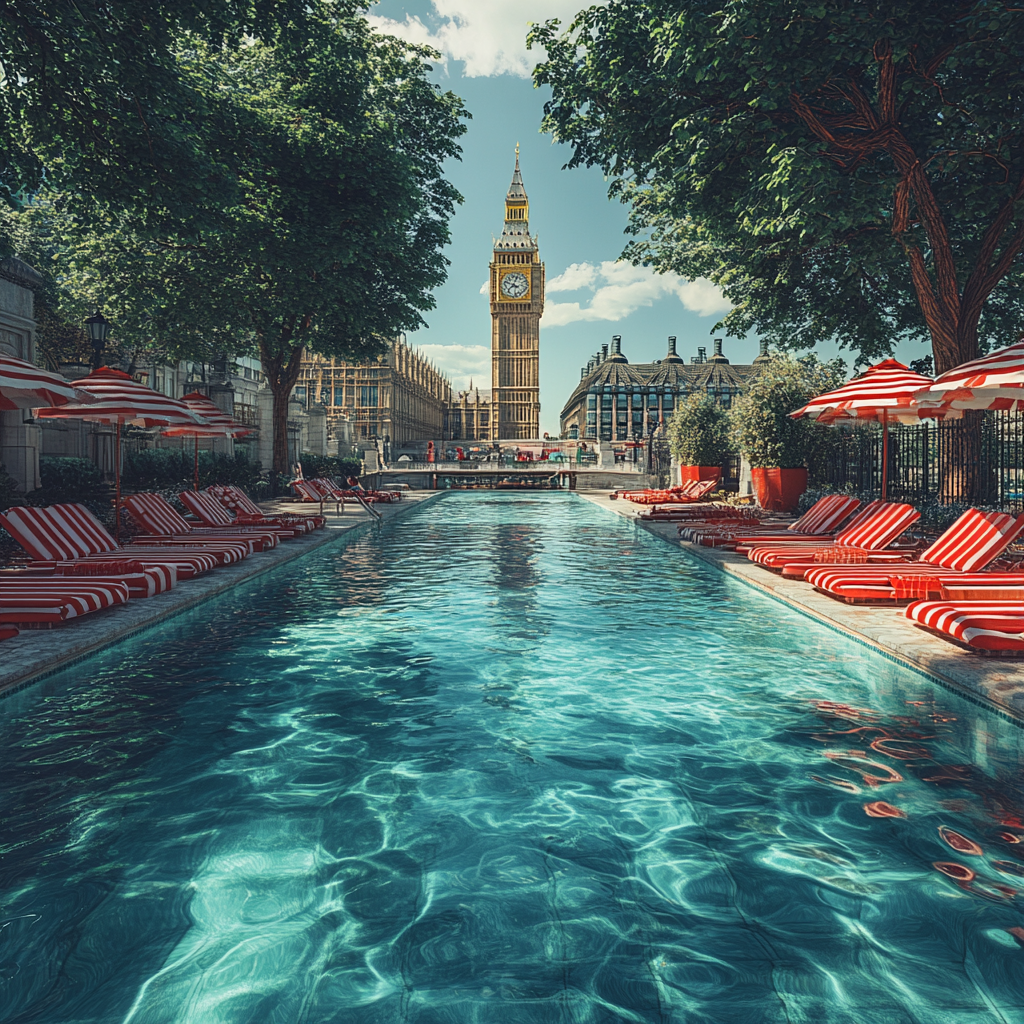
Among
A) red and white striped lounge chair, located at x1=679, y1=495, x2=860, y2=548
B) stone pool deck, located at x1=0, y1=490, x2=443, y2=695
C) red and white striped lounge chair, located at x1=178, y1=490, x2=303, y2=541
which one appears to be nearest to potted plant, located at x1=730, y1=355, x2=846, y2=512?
red and white striped lounge chair, located at x1=679, y1=495, x2=860, y2=548

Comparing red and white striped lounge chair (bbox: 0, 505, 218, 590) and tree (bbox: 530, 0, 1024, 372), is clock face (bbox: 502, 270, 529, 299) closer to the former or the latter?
tree (bbox: 530, 0, 1024, 372)

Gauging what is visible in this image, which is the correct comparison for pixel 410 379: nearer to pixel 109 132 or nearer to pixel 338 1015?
pixel 109 132

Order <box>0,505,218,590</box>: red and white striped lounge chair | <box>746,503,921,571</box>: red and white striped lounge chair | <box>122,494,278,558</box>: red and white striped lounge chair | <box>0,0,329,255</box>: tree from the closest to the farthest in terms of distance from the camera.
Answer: <box>0,505,218,590</box>: red and white striped lounge chair, <box>746,503,921,571</box>: red and white striped lounge chair, <box>0,0,329,255</box>: tree, <box>122,494,278,558</box>: red and white striped lounge chair

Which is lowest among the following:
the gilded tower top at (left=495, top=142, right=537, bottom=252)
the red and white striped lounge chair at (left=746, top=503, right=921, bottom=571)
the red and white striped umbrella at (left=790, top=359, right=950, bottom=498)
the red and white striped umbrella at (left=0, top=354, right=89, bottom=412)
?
the red and white striped lounge chair at (left=746, top=503, right=921, bottom=571)

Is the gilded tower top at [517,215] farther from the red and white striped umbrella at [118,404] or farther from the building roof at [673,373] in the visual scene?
the red and white striped umbrella at [118,404]

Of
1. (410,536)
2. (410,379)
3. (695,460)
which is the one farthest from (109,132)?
(410,379)

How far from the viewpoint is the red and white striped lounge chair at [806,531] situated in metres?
12.5

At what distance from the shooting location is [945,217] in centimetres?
1655

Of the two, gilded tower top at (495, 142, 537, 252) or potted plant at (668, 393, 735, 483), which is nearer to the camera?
potted plant at (668, 393, 735, 483)

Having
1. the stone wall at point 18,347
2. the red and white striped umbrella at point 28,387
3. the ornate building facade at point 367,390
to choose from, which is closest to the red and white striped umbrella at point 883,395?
the red and white striped umbrella at point 28,387

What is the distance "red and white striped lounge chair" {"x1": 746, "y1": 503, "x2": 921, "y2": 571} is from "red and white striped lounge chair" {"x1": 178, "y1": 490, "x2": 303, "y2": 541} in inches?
339

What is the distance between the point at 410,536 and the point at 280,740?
11.6m

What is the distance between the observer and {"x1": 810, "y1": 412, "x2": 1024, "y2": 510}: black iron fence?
48.5ft

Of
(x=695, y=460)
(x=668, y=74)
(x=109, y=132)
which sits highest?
(x=668, y=74)
